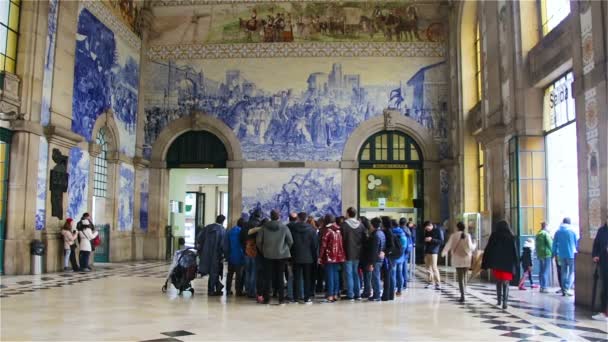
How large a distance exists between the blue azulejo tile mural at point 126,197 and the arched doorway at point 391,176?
25.8ft

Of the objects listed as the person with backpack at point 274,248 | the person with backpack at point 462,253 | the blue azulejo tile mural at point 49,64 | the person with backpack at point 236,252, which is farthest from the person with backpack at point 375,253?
the blue azulejo tile mural at point 49,64

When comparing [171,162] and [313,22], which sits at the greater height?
[313,22]

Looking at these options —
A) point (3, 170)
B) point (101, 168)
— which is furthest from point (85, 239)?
point (101, 168)

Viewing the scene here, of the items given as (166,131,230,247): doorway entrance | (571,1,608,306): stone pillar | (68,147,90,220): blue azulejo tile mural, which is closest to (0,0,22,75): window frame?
(68,147,90,220): blue azulejo tile mural

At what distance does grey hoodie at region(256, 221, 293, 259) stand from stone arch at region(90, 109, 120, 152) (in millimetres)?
9679

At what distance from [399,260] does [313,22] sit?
1274 cm

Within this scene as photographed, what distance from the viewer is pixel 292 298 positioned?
9.41 metres

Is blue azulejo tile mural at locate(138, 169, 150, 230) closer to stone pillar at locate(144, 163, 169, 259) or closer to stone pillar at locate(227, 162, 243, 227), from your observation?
stone pillar at locate(144, 163, 169, 259)

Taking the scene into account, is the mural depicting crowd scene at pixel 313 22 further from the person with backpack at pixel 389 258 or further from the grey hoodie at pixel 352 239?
the grey hoodie at pixel 352 239

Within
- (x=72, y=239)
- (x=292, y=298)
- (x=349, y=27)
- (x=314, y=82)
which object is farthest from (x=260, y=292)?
(x=349, y=27)

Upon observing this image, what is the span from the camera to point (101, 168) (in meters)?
18.1

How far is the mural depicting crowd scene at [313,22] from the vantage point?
20844 mm

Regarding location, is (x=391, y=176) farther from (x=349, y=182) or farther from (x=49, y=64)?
(x=49, y=64)

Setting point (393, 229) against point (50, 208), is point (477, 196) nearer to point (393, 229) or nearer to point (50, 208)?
point (393, 229)
